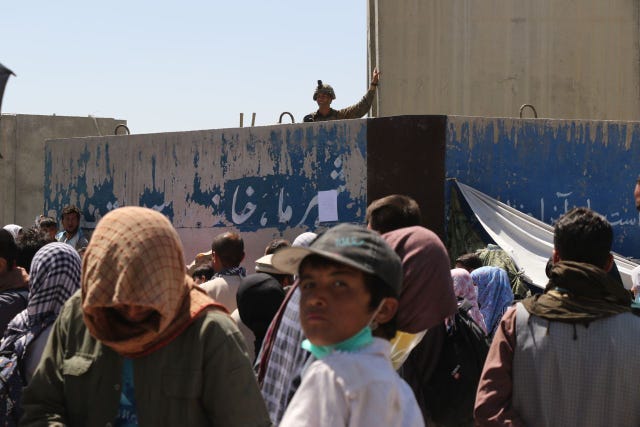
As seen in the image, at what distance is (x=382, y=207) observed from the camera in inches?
130

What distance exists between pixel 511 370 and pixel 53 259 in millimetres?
1707

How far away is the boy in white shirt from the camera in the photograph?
6.57ft

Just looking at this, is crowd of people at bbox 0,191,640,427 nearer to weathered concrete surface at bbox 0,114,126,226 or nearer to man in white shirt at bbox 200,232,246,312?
man in white shirt at bbox 200,232,246,312

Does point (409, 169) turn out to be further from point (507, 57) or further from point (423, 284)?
point (423, 284)

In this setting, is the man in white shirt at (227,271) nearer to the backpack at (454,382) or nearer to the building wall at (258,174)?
the backpack at (454,382)

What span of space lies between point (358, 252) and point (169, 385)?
676mm

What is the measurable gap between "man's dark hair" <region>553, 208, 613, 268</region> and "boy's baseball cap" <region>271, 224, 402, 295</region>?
102 centimetres

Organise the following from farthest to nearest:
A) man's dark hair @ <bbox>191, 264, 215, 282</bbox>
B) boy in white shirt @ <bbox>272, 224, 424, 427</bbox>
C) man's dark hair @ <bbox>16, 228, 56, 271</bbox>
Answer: man's dark hair @ <bbox>191, 264, 215, 282</bbox> → man's dark hair @ <bbox>16, 228, 56, 271</bbox> → boy in white shirt @ <bbox>272, 224, 424, 427</bbox>

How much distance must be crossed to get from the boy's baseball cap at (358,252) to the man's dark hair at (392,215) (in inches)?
39.1

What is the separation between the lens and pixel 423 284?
9.63ft

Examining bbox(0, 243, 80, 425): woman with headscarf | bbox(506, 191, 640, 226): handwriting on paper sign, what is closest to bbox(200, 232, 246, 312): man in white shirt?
bbox(0, 243, 80, 425): woman with headscarf

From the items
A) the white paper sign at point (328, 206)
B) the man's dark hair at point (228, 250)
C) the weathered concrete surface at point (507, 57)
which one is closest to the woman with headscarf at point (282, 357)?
the man's dark hair at point (228, 250)

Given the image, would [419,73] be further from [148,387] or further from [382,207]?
[148,387]

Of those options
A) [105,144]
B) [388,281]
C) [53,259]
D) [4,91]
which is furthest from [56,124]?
[388,281]
